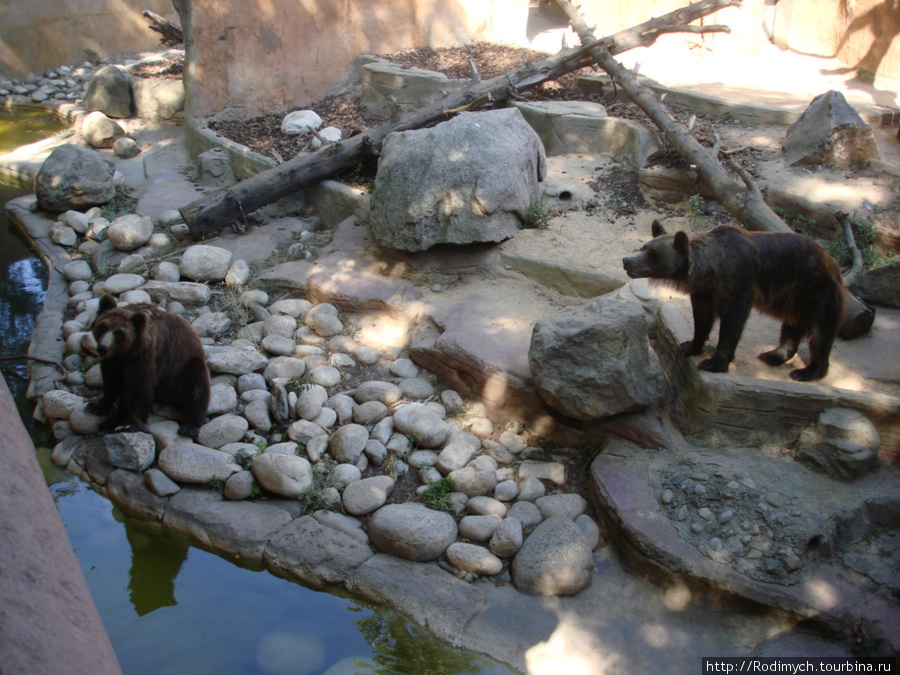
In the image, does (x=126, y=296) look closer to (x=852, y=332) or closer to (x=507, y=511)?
(x=507, y=511)

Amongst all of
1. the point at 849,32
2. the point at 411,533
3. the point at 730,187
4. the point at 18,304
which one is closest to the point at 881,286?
the point at 730,187

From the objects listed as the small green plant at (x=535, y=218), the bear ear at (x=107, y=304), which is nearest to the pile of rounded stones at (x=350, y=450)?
the bear ear at (x=107, y=304)

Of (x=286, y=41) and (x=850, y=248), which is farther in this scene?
(x=286, y=41)

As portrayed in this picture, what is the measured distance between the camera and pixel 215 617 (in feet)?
14.0

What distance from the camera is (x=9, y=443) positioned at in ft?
4.77

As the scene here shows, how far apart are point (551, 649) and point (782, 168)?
648cm

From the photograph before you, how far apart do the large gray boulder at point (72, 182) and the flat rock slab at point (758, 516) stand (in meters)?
8.24

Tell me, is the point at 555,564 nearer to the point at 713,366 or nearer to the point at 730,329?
the point at 713,366

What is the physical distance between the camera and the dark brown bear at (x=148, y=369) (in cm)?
499

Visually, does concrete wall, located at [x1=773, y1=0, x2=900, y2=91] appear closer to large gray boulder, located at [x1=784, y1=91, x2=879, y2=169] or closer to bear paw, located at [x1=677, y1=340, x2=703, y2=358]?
large gray boulder, located at [x1=784, y1=91, x2=879, y2=169]

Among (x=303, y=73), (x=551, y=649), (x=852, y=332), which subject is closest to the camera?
(x=551, y=649)

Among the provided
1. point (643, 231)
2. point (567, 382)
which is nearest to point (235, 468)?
point (567, 382)

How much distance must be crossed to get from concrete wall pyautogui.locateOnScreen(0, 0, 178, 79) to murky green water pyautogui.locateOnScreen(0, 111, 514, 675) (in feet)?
50.0

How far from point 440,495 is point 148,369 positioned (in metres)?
2.51
